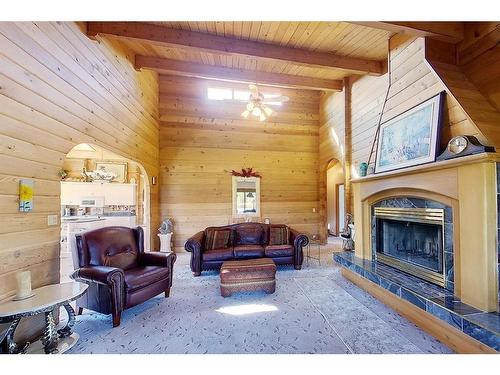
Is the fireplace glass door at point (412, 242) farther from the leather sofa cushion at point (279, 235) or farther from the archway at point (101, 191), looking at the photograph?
the archway at point (101, 191)

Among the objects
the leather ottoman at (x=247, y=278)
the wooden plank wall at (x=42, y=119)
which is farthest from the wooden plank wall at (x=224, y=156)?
the leather ottoman at (x=247, y=278)

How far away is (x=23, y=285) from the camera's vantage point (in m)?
1.87

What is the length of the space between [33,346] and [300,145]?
20.6ft

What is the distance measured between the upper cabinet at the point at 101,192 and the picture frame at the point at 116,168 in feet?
0.66

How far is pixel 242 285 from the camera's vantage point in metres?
2.99

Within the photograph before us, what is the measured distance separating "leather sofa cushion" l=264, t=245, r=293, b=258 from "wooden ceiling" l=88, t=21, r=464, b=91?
11.5 feet

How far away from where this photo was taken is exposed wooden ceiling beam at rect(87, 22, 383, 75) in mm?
3326

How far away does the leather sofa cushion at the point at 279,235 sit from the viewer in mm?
4465

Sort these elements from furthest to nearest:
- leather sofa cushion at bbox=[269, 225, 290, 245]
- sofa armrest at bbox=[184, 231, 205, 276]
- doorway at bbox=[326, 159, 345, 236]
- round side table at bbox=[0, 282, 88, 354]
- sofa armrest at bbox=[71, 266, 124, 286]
Result: doorway at bbox=[326, 159, 345, 236] → leather sofa cushion at bbox=[269, 225, 290, 245] → sofa armrest at bbox=[184, 231, 205, 276] → sofa armrest at bbox=[71, 266, 124, 286] → round side table at bbox=[0, 282, 88, 354]

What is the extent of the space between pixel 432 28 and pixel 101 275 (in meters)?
4.65

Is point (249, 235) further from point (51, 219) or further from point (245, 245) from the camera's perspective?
point (51, 219)

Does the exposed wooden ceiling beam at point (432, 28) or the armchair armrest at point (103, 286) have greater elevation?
the exposed wooden ceiling beam at point (432, 28)

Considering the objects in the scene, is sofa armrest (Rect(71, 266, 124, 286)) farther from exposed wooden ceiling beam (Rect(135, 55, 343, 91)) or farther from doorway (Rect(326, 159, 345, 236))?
doorway (Rect(326, 159, 345, 236))

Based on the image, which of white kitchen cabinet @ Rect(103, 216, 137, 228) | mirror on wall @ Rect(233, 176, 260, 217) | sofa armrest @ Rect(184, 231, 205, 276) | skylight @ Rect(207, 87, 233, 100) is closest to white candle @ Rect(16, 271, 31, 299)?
sofa armrest @ Rect(184, 231, 205, 276)
